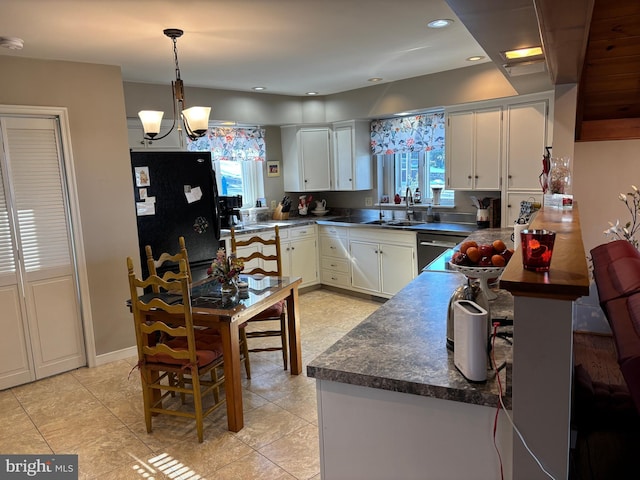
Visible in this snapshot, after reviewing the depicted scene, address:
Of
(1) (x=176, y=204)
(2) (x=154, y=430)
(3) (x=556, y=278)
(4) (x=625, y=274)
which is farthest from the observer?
(1) (x=176, y=204)

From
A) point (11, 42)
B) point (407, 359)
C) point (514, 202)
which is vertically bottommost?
point (407, 359)

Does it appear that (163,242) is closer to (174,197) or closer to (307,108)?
(174,197)

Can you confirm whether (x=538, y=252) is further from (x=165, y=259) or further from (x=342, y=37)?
(x=165, y=259)

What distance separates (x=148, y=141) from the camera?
173 inches

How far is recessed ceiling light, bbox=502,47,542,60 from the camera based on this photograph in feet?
6.82

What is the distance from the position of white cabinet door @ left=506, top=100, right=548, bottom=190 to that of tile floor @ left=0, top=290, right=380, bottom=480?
2.41 m

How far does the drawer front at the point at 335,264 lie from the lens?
17.8 ft

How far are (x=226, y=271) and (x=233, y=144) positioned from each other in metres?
2.81

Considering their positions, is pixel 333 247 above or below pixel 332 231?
below

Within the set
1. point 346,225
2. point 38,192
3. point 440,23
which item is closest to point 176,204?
point 38,192

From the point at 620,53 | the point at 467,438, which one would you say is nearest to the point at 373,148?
the point at 620,53

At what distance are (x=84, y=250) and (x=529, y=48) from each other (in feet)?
11.1

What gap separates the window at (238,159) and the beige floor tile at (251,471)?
11.5 feet

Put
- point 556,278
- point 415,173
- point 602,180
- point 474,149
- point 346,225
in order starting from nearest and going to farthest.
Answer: point 556,278 → point 602,180 → point 474,149 → point 346,225 → point 415,173
